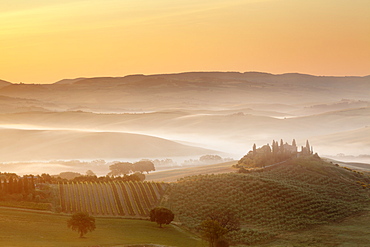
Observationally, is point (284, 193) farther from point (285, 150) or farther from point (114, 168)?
point (114, 168)

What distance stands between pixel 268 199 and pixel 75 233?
30976 millimetres

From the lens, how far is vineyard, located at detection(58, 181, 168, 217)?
→ 236 feet

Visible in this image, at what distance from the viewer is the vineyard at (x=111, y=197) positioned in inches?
2837

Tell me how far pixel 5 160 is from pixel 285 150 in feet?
393

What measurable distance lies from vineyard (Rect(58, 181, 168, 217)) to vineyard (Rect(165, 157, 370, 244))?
3.26 metres

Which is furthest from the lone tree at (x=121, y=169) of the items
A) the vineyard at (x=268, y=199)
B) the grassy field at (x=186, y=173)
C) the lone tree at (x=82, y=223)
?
the lone tree at (x=82, y=223)

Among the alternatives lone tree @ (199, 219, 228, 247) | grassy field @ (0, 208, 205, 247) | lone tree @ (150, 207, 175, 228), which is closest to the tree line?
lone tree @ (150, 207, 175, 228)

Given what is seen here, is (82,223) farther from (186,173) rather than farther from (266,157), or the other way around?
A: (186,173)

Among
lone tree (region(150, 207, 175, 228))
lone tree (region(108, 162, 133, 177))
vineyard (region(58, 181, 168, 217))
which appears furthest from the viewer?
lone tree (region(108, 162, 133, 177))

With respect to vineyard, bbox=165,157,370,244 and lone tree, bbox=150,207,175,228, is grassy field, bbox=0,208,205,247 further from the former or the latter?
vineyard, bbox=165,157,370,244

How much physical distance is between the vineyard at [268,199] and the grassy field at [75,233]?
5.07m

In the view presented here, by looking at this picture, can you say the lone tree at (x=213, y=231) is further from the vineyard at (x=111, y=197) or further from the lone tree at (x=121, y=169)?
the lone tree at (x=121, y=169)

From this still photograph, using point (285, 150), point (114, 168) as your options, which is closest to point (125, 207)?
point (285, 150)

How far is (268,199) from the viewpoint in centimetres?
7975
